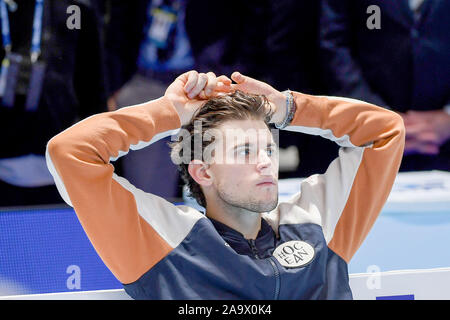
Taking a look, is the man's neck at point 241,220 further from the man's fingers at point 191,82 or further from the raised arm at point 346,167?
the man's fingers at point 191,82

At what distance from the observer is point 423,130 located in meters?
2.97

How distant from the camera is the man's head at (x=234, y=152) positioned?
1601mm

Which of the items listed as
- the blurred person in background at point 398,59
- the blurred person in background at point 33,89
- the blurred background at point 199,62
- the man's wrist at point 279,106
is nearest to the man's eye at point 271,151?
the man's wrist at point 279,106

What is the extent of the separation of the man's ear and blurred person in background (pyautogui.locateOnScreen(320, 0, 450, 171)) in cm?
134

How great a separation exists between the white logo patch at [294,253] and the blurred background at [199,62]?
82 centimetres

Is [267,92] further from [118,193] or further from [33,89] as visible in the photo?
[33,89]

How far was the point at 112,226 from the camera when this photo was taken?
153 centimetres

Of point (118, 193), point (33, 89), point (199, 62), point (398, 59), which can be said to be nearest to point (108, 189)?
point (118, 193)

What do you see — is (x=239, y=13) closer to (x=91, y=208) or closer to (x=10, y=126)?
Answer: (x=10, y=126)

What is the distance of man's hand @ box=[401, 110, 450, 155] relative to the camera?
2945 millimetres

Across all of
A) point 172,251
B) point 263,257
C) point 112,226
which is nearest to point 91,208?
point 112,226

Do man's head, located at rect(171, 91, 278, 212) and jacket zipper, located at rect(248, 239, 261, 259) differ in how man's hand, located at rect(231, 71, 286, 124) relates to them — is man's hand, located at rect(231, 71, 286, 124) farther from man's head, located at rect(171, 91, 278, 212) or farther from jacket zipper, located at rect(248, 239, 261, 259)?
jacket zipper, located at rect(248, 239, 261, 259)

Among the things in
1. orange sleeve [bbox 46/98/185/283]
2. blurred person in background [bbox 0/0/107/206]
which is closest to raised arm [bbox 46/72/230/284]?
orange sleeve [bbox 46/98/185/283]

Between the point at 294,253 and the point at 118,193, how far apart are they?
1.59ft
